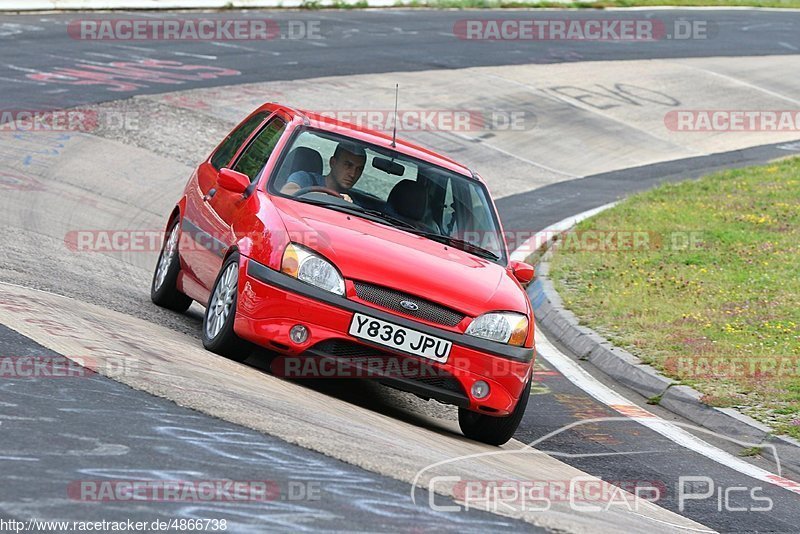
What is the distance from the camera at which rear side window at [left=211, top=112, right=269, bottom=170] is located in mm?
9859

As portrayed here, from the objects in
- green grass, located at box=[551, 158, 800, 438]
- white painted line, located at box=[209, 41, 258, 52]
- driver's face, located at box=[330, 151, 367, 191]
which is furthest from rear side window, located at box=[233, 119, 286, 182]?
white painted line, located at box=[209, 41, 258, 52]

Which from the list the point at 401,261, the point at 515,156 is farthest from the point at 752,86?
the point at 401,261

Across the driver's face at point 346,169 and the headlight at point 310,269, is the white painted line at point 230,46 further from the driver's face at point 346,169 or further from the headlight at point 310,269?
the headlight at point 310,269

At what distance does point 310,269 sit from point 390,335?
0.60 metres

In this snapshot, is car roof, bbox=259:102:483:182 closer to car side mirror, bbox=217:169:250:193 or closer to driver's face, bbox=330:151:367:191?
driver's face, bbox=330:151:367:191

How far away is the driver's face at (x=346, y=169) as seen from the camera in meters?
8.77

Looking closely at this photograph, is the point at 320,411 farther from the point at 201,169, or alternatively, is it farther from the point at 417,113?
the point at 417,113

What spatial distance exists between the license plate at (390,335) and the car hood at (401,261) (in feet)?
0.71

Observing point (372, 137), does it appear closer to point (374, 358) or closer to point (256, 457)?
point (374, 358)

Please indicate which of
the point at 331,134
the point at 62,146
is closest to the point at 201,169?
the point at 331,134

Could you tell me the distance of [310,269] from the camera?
751 cm

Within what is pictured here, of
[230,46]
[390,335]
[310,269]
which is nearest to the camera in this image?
[390,335]

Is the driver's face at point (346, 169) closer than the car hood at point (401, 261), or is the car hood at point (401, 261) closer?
the car hood at point (401, 261)

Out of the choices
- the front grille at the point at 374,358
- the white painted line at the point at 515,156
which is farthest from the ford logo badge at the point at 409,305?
the white painted line at the point at 515,156
